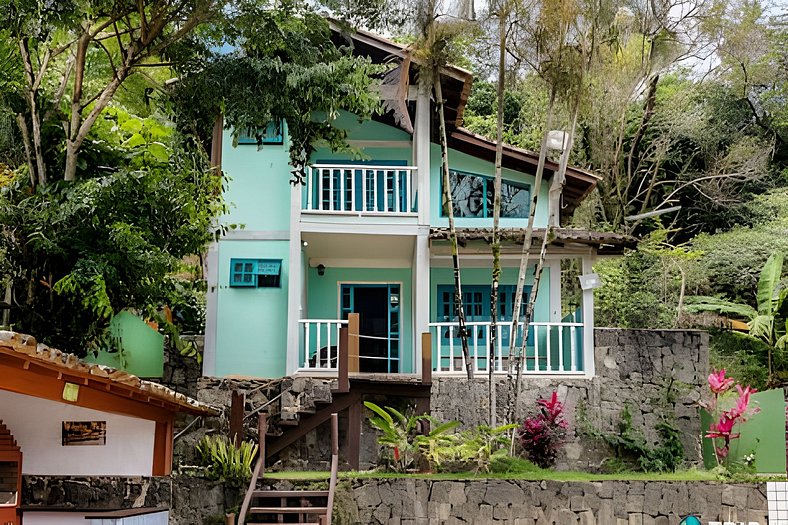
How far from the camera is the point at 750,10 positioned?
2594 cm

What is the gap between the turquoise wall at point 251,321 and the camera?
53.4 ft

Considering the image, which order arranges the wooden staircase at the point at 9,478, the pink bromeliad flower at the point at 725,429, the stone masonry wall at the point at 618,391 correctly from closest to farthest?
the wooden staircase at the point at 9,478
the pink bromeliad flower at the point at 725,429
the stone masonry wall at the point at 618,391

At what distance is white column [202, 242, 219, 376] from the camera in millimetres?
16219

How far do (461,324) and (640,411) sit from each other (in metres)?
3.56

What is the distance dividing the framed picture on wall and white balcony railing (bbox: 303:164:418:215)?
6568 mm

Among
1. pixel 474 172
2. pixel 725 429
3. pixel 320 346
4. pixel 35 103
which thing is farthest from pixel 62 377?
pixel 474 172

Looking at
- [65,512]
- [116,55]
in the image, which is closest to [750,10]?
[116,55]

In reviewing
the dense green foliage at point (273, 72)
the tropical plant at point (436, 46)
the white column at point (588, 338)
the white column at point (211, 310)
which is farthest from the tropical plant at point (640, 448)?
the dense green foliage at point (273, 72)

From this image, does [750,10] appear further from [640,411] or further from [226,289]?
[226,289]

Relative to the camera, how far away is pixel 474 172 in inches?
700

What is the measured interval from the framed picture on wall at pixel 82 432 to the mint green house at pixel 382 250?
5.51 meters

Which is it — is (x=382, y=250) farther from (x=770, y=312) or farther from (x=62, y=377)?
(x=62, y=377)

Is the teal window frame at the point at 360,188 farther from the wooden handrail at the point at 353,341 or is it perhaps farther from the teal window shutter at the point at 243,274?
the wooden handrail at the point at 353,341

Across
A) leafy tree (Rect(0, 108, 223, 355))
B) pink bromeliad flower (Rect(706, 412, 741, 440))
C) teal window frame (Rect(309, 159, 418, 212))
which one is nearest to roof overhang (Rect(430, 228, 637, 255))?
teal window frame (Rect(309, 159, 418, 212))
